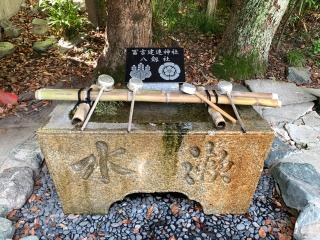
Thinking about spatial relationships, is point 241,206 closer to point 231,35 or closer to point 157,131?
point 157,131

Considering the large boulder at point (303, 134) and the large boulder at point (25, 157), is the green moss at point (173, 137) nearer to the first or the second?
the large boulder at point (25, 157)

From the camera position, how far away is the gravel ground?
2.63 meters

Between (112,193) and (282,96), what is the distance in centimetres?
275

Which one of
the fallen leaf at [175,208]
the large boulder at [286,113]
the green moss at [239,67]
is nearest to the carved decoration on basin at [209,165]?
the fallen leaf at [175,208]

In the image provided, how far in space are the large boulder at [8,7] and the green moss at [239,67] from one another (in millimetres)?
3578

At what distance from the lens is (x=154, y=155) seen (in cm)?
240

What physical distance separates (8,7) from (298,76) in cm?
477

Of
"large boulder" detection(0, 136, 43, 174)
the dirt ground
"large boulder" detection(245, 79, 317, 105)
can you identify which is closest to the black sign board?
"large boulder" detection(0, 136, 43, 174)

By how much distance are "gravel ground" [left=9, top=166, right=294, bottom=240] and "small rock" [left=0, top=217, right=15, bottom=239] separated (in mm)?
99

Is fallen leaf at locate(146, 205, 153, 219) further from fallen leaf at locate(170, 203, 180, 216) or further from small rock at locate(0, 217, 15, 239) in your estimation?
small rock at locate(0, 217, 15, 239)

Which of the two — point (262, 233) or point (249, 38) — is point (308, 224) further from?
point (249, 38)

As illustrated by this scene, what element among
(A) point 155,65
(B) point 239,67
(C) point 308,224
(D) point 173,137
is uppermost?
(A) point 155,65

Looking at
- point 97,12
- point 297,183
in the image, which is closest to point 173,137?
point 297,183

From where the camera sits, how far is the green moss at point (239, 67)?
4547mm
